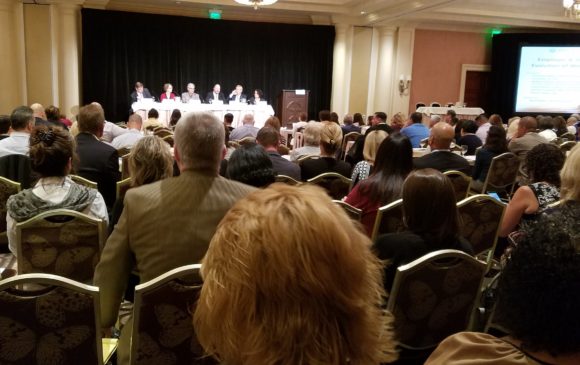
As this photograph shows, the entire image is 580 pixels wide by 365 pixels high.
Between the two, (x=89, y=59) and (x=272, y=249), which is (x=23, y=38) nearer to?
(x=89, y=59)

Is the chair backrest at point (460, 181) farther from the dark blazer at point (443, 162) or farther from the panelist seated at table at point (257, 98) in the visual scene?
the panelist seated at table at point (257, 98)

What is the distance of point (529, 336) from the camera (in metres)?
0.99

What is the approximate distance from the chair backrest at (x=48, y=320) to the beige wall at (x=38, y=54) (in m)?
11.3

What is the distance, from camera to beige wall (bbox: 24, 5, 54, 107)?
37.4 ft

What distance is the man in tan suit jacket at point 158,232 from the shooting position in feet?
6.53

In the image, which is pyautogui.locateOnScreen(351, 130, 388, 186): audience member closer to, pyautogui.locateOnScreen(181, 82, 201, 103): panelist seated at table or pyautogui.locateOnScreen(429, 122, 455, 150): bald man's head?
pyautogui.locateOnScreen(429, 122, 455, 150): bald man's head

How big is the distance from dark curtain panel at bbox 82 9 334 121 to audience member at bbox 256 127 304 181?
9.08 meters

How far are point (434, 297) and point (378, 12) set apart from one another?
37.2ft

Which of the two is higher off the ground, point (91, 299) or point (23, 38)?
point (23, 38)

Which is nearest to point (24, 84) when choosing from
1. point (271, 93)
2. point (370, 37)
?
point (271, 93)

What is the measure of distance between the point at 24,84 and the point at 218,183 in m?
11.2

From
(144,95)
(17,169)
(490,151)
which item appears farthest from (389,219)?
(144,95)

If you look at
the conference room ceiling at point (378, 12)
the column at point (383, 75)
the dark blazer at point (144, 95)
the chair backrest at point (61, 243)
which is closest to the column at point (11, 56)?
the conference room ceiling at point (378, 12)

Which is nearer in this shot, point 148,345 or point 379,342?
point 379,342
